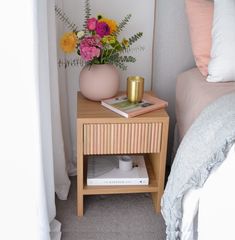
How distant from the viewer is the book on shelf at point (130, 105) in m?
1.68

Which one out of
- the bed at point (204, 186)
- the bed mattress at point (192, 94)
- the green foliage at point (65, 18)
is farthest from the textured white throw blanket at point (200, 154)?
the green foliage at point (65, 18)

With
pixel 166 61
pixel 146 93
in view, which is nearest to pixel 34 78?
pixel 146 93

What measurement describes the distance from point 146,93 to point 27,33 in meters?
0.85

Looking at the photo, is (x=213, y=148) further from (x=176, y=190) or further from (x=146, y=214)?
(x=146, y=214)

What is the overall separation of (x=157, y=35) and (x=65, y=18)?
0.49m

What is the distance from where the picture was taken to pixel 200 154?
51.3 inches

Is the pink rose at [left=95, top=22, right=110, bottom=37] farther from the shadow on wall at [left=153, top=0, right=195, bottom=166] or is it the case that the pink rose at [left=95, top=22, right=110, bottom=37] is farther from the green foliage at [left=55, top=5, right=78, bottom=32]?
the shadow on wall at [left=153, top=0, right=195, bottom=166]

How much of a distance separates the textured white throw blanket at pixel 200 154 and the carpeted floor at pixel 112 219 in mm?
311

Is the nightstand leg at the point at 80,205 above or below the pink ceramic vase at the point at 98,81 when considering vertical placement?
below

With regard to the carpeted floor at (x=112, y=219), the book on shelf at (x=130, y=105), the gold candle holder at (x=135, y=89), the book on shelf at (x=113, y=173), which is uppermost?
the gold candle holder at (x=135, y=89)

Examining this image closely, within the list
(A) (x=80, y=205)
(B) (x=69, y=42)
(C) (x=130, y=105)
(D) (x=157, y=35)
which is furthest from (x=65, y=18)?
(A) (x=80, y=205)

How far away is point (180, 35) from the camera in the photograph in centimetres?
199

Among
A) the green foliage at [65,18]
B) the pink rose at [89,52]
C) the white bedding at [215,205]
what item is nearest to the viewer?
the white bedding at [215,205]

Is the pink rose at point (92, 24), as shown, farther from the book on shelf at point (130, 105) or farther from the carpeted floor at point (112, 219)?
the carpeted floor at point (112, 219)
